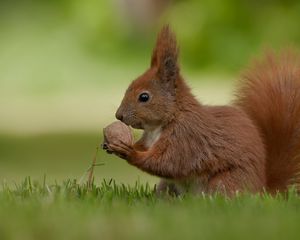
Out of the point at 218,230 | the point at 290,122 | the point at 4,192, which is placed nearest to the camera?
the point at 218,230

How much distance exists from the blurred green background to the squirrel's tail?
493 cm

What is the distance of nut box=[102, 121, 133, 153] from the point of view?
4637 mm

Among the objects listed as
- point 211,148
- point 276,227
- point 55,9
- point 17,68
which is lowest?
point 276,227

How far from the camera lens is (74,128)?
32.9 feet

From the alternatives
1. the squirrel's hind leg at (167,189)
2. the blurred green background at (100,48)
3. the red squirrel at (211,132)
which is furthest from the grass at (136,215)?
the blurred green background at (100,48)

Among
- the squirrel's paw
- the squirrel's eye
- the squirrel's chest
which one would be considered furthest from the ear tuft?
the squirrel's paw

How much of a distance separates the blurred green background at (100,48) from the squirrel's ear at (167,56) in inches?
201

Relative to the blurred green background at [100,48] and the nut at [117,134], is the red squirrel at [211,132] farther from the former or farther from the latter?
the blurred green background at [100,48]

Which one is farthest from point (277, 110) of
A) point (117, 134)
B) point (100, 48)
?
point (100, 48)

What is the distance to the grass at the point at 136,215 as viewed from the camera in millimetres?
3545

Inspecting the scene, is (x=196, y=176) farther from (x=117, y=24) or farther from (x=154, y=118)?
(x=117, y=24)

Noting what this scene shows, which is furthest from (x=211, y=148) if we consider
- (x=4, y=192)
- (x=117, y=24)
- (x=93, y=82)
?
(x=117, y=24)

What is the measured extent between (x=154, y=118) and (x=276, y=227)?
1.20m

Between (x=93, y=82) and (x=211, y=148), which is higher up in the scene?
(x=93, y=82)
